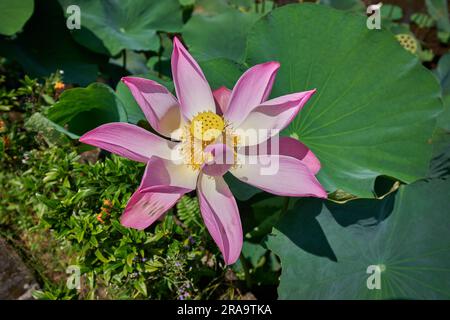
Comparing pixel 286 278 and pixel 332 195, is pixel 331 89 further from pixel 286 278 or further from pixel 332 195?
pixel 286 278

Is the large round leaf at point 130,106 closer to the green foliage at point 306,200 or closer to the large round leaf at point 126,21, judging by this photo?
the green foliage at point 306,200

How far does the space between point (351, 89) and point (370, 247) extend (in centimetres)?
47

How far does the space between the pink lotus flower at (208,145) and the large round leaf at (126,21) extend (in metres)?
0.93

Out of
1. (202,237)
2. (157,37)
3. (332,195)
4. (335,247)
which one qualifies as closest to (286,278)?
(335,247)

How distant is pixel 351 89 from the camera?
4.45 feet

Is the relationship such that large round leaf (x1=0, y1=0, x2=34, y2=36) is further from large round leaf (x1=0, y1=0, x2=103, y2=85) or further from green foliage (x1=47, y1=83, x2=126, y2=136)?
green foliage (x1=47, y1=83, x2=126, y2=136)

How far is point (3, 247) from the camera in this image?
1652 mm

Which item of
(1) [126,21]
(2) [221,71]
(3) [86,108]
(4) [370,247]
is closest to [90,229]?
(3) [86,108]

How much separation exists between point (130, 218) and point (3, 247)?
34.3 inches

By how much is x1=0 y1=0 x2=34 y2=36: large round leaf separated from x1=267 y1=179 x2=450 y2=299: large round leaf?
4.39ft

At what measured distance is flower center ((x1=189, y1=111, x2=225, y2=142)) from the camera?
1131mm

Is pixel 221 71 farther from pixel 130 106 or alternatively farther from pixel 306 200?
pixel 306 200
